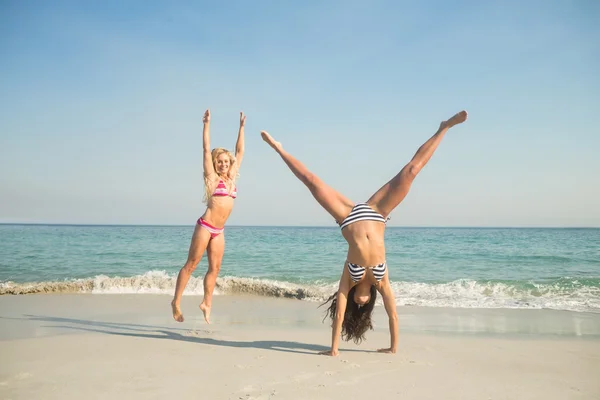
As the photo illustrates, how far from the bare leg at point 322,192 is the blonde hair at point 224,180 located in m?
1.14

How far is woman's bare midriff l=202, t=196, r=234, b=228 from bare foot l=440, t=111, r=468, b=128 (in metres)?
3.35

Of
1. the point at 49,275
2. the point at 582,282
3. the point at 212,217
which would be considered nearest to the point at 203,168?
the point at 212,217

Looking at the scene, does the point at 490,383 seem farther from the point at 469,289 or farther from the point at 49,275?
the point at 49,275

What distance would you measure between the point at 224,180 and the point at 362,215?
247 cm

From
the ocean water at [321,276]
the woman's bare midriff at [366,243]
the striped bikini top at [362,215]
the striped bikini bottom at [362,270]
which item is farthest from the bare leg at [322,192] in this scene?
the ocean water at [321,276]

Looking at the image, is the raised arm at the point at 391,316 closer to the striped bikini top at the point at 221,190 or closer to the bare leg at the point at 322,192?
the bare leg at the point at 322,192

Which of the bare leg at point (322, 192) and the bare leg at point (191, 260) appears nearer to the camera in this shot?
the bare leg at point (322, 192)

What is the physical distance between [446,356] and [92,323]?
576cm

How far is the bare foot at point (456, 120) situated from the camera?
5316mm

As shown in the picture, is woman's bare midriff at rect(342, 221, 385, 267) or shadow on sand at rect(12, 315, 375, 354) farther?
shadow on sand at rect(12, 315, 375, 354)

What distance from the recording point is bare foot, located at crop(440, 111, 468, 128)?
209 inches

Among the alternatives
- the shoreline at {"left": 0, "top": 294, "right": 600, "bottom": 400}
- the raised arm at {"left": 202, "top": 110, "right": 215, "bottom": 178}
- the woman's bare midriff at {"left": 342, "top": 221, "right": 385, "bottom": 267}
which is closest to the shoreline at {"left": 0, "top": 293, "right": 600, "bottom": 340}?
the shoreline at {"left": 0, "top": 294, "right": 600, "bottom": 400}

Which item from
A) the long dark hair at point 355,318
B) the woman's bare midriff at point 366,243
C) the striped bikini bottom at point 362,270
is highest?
the woman's bare midriff at point 366,243

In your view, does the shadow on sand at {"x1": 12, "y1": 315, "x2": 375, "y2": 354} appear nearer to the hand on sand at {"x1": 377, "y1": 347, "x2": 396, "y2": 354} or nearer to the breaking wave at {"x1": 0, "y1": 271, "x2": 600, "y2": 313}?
the hand on sand at {"x1": 377, "y1": 347, "x2": 396, "y2": 354}
